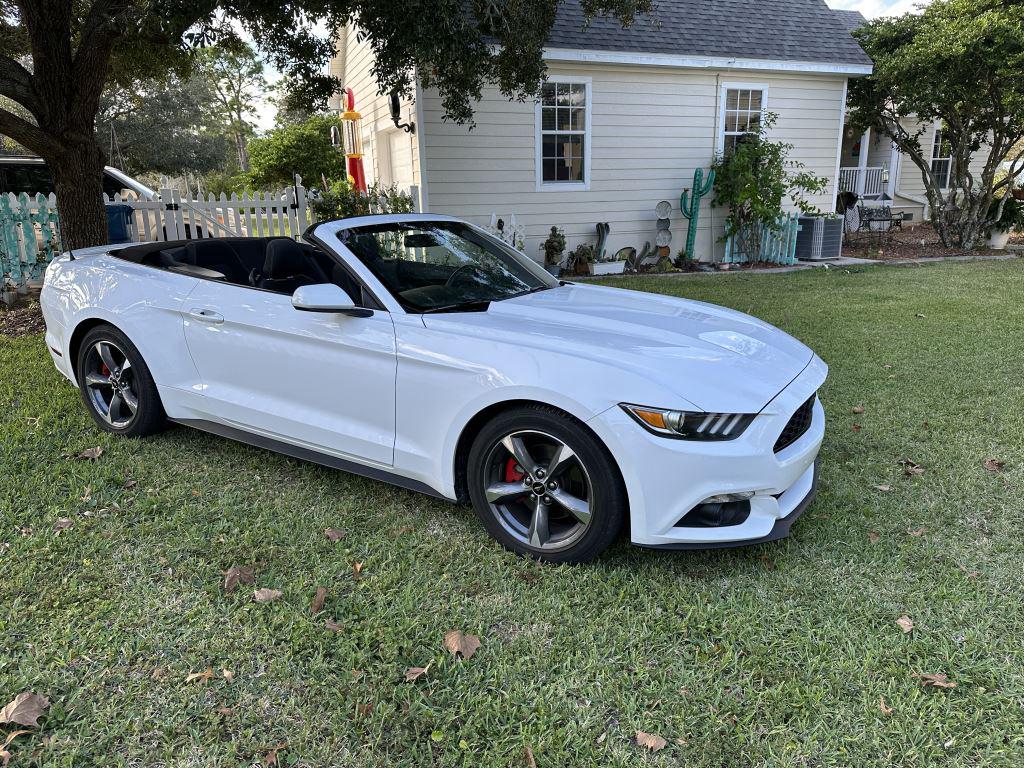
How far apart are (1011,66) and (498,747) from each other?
14.0 meters

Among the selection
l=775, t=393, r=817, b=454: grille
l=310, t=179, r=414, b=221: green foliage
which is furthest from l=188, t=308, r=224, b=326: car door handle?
l=310, t=179, r=414, b=221: green foliage

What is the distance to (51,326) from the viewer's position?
4.55m

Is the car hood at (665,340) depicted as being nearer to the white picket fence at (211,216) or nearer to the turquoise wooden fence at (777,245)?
the white picket fence at (211,216)

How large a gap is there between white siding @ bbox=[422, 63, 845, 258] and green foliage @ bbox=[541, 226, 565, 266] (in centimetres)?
45

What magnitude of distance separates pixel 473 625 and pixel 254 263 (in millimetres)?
3030

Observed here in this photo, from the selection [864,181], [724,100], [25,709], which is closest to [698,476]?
[25,709]

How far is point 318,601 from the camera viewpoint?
274 cm

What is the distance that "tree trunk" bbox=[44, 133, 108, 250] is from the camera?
7.52 metres

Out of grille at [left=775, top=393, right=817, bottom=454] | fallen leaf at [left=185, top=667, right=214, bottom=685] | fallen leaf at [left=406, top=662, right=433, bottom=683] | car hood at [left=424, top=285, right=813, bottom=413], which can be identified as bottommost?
fallen leaf at [left=406, top=662, right=433, bottom=683]

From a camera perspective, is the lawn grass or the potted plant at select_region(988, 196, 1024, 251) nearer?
the lawn grass

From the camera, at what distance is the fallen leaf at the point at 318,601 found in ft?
8.86

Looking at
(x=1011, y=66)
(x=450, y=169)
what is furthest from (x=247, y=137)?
(x=1011, y=66)

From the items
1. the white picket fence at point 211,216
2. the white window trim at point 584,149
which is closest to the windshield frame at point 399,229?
the white picket fence at point 211,216

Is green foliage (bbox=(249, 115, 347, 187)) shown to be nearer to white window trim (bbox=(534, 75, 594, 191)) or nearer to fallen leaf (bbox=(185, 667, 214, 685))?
white window trim (bbox=(534, 75, 594, 191))
